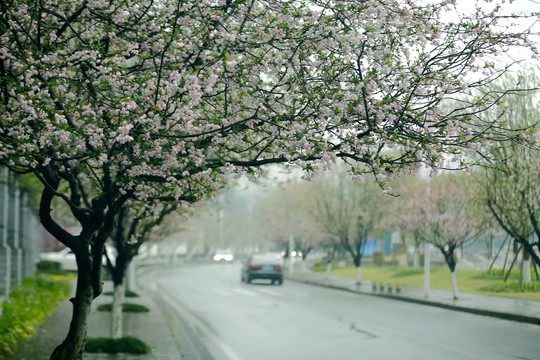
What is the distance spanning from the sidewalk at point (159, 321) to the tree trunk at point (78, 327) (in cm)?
351

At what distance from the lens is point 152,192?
8.31 metres

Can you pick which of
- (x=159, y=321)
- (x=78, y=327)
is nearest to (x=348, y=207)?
(x=159, y=321)

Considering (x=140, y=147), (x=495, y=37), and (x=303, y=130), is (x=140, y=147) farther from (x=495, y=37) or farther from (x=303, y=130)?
(x=495, y=37)

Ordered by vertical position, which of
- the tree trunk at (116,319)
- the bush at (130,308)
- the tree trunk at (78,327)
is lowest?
the bush at (130,308)

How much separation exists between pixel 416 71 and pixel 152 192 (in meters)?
3.48

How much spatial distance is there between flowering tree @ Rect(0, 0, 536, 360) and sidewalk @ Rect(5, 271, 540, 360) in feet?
14.7

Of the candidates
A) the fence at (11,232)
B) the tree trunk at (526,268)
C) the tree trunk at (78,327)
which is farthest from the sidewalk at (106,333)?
the tree trunk at (526,268)

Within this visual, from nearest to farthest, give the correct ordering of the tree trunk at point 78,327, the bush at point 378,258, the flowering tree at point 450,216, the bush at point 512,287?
1. the tree trunk at point 78,327
2. the bush at point 512,287
3. the flowering tree at point 450,216
4. the bush at point 378,258

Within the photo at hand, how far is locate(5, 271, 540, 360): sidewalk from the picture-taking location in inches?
468

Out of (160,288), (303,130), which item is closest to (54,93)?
(303,130)

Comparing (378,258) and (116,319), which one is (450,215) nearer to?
(116,319)

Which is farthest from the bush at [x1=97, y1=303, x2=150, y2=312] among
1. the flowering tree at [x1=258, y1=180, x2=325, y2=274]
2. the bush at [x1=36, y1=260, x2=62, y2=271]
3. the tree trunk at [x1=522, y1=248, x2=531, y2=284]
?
the bush at [x1=36, y1=260, x2=62, y2=271]

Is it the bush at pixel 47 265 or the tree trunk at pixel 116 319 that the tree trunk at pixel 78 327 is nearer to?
the tree trunk at pixel 116 319

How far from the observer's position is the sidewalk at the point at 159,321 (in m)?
11.9
